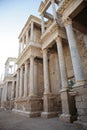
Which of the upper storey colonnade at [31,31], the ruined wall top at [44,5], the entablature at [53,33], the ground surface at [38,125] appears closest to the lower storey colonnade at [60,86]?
the entablature at [53,33]

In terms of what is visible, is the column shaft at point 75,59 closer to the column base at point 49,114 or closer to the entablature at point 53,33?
the entablature at point 53,33

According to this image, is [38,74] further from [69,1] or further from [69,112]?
[69,1]

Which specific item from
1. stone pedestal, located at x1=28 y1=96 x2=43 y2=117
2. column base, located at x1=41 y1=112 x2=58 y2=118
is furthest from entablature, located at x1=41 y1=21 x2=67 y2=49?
→ column base, located at x1=41 y1=112 x2=58 y2=118

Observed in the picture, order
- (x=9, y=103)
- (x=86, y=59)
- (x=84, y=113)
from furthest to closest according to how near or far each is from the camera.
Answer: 1. (x=9, y=103)
2. (x=86, y=59)
3. (x=84, y=113)

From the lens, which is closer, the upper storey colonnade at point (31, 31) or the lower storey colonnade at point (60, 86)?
the lower storey colonnade at point (60, 86)

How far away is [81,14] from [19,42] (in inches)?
494

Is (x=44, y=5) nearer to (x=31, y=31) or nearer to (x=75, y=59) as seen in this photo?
(x=31, y=31)

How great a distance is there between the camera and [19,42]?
18.3 metres

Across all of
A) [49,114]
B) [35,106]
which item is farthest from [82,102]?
[35,106]

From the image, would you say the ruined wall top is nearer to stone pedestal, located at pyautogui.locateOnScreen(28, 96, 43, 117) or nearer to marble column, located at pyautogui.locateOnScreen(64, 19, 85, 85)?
marble column, located at pyautogui.locateOnScreen(64, 19, 85, 85)

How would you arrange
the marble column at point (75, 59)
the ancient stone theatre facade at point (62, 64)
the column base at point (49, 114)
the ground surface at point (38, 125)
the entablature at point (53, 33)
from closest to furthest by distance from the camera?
the ground surface at point (38, 125), the marble column at point (75, 59), the ancient stone theatre facade at point (62, 64), the column base at point (49, 114), the entablature at point (53, 33)

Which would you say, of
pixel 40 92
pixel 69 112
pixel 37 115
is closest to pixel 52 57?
pixel 40 92

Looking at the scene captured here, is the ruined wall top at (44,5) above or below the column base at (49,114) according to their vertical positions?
above

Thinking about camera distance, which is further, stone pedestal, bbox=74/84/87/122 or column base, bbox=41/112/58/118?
column base, bbox=41/112/58/118
